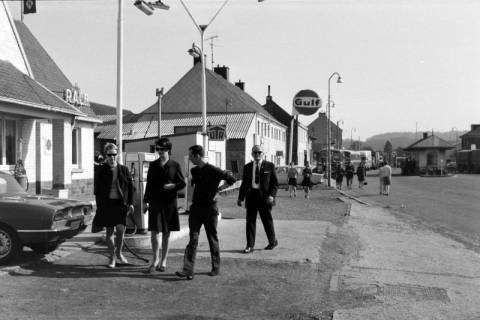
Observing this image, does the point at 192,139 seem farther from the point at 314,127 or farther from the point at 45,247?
the point at 314,127

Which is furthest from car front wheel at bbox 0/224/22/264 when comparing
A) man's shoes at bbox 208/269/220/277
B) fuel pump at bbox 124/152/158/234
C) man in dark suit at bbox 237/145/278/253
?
man in dark suit at bbox 237/145/278/253

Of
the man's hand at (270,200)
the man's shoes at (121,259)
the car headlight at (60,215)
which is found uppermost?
the man's hand at (270,200)

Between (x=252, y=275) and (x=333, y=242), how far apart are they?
344cm

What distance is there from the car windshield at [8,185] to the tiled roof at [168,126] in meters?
34.9

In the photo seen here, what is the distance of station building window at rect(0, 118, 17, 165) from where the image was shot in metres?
15.5

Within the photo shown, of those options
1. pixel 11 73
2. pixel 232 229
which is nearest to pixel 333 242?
pixel 232 229

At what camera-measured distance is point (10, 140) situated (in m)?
16.0

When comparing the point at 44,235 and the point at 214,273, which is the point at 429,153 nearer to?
the point at 214,273

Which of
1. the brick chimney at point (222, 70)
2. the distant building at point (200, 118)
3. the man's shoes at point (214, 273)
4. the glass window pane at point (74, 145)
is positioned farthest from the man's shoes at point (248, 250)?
the brick chimney at point (222, 70)

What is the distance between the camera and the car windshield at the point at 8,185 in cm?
834

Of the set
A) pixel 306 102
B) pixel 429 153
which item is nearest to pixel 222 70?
pixel 429 153

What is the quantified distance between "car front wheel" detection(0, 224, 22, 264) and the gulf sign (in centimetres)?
2021

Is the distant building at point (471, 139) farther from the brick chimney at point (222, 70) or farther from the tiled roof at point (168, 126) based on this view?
the tiled roof at point (168, 126)

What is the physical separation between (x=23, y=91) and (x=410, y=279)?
12139mm
